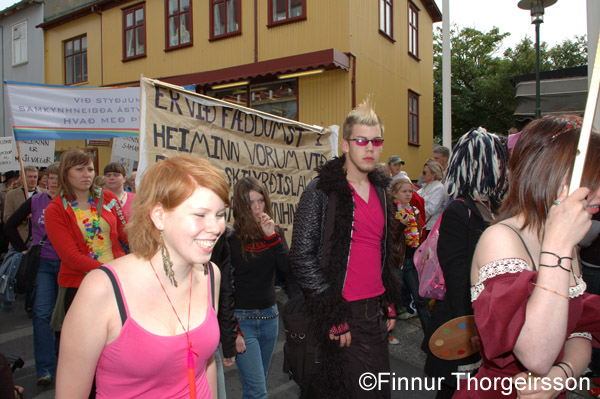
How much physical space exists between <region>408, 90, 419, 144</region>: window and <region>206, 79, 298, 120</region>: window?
4.81 m

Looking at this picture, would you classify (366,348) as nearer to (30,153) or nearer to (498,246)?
(498,246)

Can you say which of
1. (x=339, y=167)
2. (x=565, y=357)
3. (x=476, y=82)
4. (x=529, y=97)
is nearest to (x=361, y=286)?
(x=339, y=167)

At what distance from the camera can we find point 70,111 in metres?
6.28

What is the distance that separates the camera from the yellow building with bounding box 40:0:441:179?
12.0 metres

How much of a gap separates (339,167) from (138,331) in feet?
5.68

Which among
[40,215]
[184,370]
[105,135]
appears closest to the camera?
[184,370]

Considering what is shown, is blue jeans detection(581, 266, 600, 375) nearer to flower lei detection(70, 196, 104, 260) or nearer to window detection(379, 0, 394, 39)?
flower lei detection(70, 196, 104, 260)

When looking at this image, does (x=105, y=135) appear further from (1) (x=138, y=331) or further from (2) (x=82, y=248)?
(1) (x=138, y=331)

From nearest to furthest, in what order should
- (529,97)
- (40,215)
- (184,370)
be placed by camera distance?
1. (184,370)
2. (40,215)
3. (529,97)

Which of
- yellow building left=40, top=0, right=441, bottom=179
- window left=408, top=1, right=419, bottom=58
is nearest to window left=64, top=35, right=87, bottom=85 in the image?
yellow building left=40, top=0, right=441, bottom=179

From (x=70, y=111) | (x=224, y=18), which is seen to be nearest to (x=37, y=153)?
(x=70, y=111)

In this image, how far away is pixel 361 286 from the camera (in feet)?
9.27

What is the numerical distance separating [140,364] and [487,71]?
28518mm

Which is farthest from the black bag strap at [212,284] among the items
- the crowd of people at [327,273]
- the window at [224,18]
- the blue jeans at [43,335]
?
the window at [224,18]
